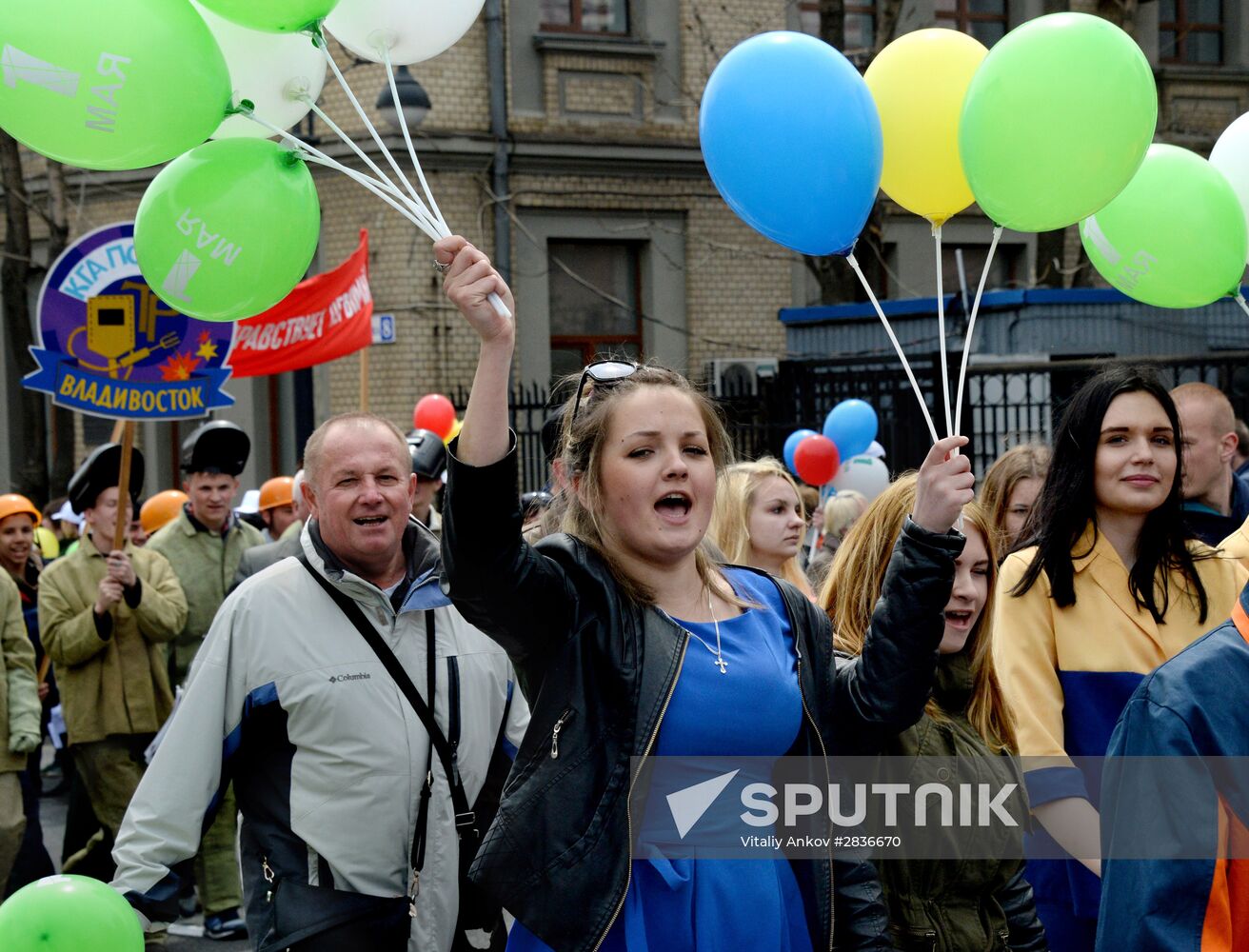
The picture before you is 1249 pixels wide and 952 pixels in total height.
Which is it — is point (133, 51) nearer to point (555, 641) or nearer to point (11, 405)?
point (555, 641)

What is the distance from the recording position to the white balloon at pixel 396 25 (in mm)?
3459

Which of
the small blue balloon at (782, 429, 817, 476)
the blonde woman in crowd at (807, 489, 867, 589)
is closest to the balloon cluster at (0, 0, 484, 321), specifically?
the blonde woman in crowd at (807, 489, 867, 589)

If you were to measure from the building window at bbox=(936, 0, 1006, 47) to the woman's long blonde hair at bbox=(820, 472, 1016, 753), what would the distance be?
16.7 metres

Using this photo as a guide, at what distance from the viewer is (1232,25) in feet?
67.6

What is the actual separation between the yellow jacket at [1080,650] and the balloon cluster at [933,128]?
0.99 metres

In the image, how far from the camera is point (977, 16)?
19438 millimetres

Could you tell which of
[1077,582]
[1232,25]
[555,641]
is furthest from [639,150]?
[555,641]

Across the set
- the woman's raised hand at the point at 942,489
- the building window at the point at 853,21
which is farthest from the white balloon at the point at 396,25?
the building window at the point at 853,21

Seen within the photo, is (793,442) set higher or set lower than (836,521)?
higher

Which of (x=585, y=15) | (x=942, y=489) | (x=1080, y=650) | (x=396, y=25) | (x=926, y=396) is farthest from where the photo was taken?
(x=585, y=15)

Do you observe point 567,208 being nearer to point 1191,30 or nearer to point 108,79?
point 1191,30

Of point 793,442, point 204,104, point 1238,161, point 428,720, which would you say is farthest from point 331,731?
point 793,442

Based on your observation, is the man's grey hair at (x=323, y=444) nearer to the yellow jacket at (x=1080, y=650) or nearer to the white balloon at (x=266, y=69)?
the white balloon at (x=266, y=69)

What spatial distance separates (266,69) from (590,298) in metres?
15.0
